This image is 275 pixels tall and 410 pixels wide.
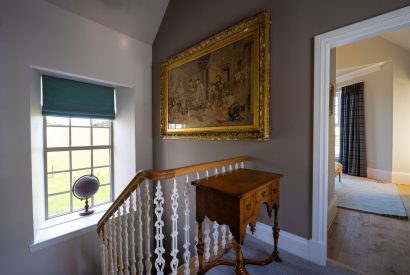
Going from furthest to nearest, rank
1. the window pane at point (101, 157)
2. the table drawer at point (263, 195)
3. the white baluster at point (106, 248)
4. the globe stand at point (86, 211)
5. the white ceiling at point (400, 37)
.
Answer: the white ceiling at point (400, 37), the window pane at point (101, 157), the globe stand at point (86, 211), the white baluster at point (106, 248), the table drawer at point (263, 195)

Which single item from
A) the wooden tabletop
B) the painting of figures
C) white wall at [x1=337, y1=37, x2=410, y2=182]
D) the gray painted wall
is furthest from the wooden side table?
white wall at [x1=337, y1=37, x2=410, y2=182]

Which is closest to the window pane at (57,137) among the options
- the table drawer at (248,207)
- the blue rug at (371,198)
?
the table drawer at (248,207)

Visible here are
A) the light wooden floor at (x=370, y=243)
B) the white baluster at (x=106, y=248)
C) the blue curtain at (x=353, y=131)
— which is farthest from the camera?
the blue curtain at (x=353, y=131)

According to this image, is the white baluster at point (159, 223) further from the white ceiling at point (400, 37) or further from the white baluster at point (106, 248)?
the white ceiling at point (400, 37)

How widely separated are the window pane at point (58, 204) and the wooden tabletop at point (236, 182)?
8.22 feet

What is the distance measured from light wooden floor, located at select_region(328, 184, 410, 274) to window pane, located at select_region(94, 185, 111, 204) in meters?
3.17

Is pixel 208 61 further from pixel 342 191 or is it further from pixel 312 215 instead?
pixel 342 191

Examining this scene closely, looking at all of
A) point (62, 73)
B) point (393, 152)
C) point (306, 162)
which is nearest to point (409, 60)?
point (393, 152)

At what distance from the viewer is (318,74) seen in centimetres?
151

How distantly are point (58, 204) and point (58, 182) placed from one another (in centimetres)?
32

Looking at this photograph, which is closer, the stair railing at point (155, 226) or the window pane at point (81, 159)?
the stair railing at point (155, 226)

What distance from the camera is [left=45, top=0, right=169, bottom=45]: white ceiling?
2473mm

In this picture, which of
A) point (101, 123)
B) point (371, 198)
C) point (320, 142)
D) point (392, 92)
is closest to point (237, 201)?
point (320, 142)

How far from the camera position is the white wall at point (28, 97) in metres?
2.00
